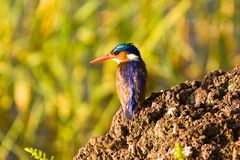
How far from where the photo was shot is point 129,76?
4.04 meters

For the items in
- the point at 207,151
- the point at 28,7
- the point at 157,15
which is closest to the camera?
the point at 207,151

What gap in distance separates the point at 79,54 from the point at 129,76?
3932 mm

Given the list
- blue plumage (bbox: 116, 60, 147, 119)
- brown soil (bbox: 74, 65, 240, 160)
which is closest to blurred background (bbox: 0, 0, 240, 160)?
blue plumage (bbox: 116, 60, 147, 119)

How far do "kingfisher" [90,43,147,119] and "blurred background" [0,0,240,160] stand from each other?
3.20 m

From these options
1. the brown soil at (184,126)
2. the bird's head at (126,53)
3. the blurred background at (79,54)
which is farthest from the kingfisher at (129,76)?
the blurred background at (79,54)

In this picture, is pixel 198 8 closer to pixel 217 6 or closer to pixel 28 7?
pixel 217 6

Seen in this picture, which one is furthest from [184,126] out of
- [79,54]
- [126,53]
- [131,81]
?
[79,54]

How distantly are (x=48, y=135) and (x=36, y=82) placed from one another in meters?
0.50

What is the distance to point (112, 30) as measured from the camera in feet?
26.2

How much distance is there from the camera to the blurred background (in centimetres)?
779

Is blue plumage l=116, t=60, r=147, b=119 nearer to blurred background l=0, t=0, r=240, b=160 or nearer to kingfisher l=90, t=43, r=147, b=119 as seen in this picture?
kingfisher l=90, t=43, r=147, b=119

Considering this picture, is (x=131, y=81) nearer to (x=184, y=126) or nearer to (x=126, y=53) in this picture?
(x=126, y=53)

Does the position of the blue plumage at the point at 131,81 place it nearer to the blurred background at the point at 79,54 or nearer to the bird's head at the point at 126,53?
the bird's head at the point at 126,53

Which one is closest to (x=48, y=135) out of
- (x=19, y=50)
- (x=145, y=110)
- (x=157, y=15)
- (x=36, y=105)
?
(x=36, y=105)
